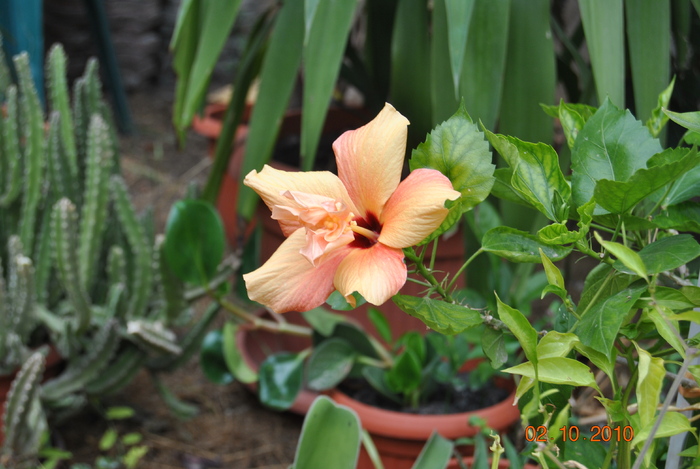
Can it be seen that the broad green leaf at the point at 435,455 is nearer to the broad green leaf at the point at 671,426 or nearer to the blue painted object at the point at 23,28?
the broad green leaf at the point at 671,426

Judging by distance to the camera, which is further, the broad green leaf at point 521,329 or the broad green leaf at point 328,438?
the broad green leaf at point 328,438

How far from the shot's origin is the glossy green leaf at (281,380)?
100 centimetres

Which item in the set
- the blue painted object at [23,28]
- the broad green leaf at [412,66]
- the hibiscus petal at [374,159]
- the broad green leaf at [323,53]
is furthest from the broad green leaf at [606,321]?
the blue painted object at [23,28]

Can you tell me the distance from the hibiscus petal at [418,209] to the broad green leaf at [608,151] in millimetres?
93

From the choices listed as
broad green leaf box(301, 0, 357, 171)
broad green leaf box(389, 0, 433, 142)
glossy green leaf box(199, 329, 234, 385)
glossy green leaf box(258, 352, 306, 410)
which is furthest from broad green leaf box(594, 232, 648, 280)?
glossy green leaf box(199, 329, 234, 385)

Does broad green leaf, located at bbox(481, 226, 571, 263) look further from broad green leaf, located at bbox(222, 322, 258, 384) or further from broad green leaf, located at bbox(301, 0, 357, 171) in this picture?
broad green leaf, located at bbox(222, 322, 258, 384)

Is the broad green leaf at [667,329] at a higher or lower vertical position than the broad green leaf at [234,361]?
higher

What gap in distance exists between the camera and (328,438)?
0.55 meters

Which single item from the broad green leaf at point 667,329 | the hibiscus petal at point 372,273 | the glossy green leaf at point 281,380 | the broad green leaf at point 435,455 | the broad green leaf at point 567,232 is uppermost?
the broad green leaf at point 567,232

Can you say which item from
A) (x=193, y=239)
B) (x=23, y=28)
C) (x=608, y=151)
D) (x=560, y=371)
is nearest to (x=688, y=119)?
(x=608, y=151)

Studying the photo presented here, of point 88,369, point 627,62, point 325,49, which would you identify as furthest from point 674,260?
point 88,369

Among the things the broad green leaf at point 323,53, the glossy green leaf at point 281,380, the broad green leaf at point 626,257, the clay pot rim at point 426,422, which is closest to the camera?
the broad green leaf at point 626,257

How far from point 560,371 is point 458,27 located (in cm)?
43

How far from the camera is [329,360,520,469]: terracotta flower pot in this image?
2.96 ft
